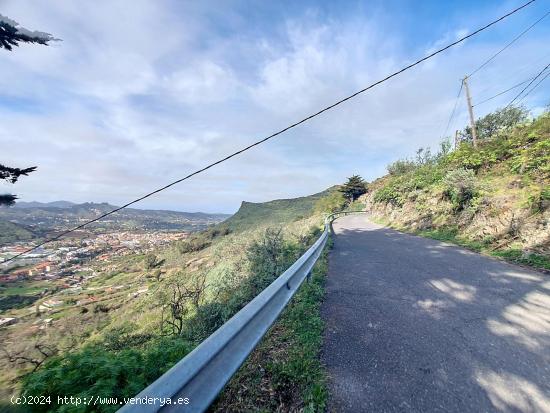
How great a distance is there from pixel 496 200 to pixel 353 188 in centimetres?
3610

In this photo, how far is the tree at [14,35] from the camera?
3.64 meters

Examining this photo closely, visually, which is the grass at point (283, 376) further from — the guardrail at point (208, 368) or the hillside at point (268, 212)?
the hillside at point (268, 212)

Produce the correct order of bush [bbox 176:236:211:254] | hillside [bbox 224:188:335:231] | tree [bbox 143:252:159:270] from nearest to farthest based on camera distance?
1. tree [bbox 143:252:159:270]
2. bush [bbox 176:236:211:254]
3. hillside [bbox 224:188:335:231]

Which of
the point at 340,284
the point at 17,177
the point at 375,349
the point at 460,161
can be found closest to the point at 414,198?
the point at 460,161

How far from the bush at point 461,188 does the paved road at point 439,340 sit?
18.0ft

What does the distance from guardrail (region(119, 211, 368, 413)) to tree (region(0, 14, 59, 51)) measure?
5.35 meters

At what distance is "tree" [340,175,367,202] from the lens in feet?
144

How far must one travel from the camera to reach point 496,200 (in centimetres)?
848

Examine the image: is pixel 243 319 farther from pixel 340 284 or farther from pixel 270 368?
pixel 340 284

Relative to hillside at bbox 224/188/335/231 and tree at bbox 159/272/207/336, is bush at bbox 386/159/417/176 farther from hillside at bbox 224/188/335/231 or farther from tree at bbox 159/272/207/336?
tree at bbox 159/272/207/336

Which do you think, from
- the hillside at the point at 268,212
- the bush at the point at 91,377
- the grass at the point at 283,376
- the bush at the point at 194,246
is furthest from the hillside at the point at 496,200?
the bush at the point at 194,246

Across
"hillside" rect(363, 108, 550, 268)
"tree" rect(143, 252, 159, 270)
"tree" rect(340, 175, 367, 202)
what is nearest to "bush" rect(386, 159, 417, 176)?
"tree" rect(340, 175, 367, 202)

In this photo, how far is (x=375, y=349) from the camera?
8.45ft

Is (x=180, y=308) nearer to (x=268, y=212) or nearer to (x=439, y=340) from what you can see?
(x=439, y=340)
